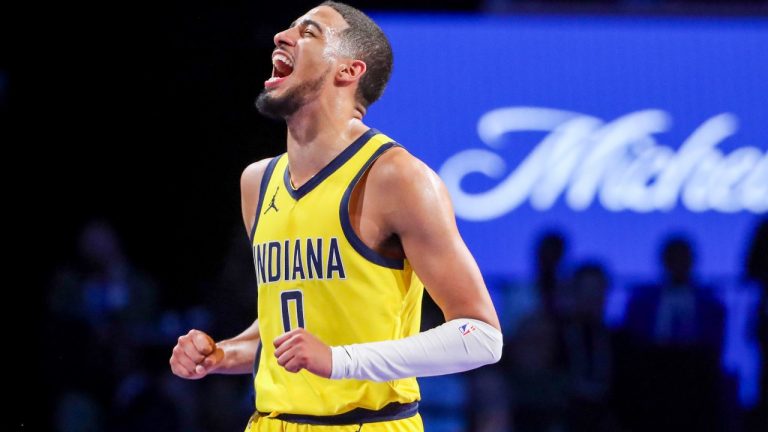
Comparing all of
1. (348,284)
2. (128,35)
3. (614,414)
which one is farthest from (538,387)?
(348,284)

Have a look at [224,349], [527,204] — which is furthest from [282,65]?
[527,204]

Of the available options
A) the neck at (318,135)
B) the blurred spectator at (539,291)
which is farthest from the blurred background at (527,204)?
the neck at (318,135)

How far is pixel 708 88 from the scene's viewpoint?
5520 mm

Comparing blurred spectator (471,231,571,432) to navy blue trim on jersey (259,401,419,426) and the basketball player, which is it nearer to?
the basketball player

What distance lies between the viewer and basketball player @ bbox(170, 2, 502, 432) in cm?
227

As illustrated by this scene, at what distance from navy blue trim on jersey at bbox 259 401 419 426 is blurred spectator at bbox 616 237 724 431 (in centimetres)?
326

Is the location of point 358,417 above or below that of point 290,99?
below

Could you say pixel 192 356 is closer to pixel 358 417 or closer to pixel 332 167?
pixel 358 417

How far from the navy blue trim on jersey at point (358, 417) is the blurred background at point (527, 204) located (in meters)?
2.94

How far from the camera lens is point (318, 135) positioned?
2559 millimetres

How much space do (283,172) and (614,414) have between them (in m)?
3.38

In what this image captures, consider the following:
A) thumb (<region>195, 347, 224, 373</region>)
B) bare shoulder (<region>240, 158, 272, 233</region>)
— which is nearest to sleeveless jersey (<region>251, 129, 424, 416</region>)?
thumb (<region>195, 347, 224, 373</region>)

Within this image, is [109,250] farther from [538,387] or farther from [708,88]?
A: [708,88]

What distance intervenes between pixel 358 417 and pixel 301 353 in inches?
15.5
